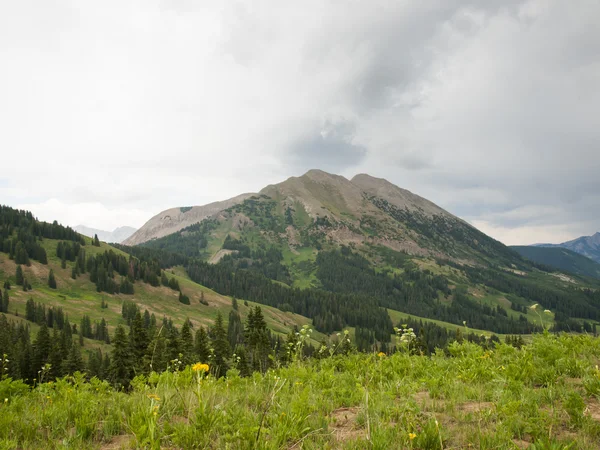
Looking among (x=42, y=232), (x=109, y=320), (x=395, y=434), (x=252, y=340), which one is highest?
(x=42, y=232)

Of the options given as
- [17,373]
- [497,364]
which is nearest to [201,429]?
[497,364]

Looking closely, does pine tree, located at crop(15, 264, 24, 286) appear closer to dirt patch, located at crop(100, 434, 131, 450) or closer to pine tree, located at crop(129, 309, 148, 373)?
pine tree, located at crop(129, 309, 148, 373)

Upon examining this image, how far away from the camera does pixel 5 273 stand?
481 feet

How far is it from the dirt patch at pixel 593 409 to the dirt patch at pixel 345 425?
351cm

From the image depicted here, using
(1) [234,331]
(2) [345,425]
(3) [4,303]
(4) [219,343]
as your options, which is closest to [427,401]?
(2) [345,425]

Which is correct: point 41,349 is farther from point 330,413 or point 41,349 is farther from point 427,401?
point 427,401

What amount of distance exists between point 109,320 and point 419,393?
15658 centimetres

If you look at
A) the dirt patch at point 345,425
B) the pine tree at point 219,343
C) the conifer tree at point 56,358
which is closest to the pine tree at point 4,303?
the conifer tree at point 56,358

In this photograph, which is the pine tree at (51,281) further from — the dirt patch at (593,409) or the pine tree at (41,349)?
the dirt patch at (593,409)

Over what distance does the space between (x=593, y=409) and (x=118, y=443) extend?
24.9ft

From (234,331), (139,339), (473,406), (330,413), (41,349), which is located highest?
(473,406)

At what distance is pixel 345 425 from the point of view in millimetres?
5078

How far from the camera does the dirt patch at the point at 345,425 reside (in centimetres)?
454

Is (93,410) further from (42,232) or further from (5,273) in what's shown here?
(42,232)
